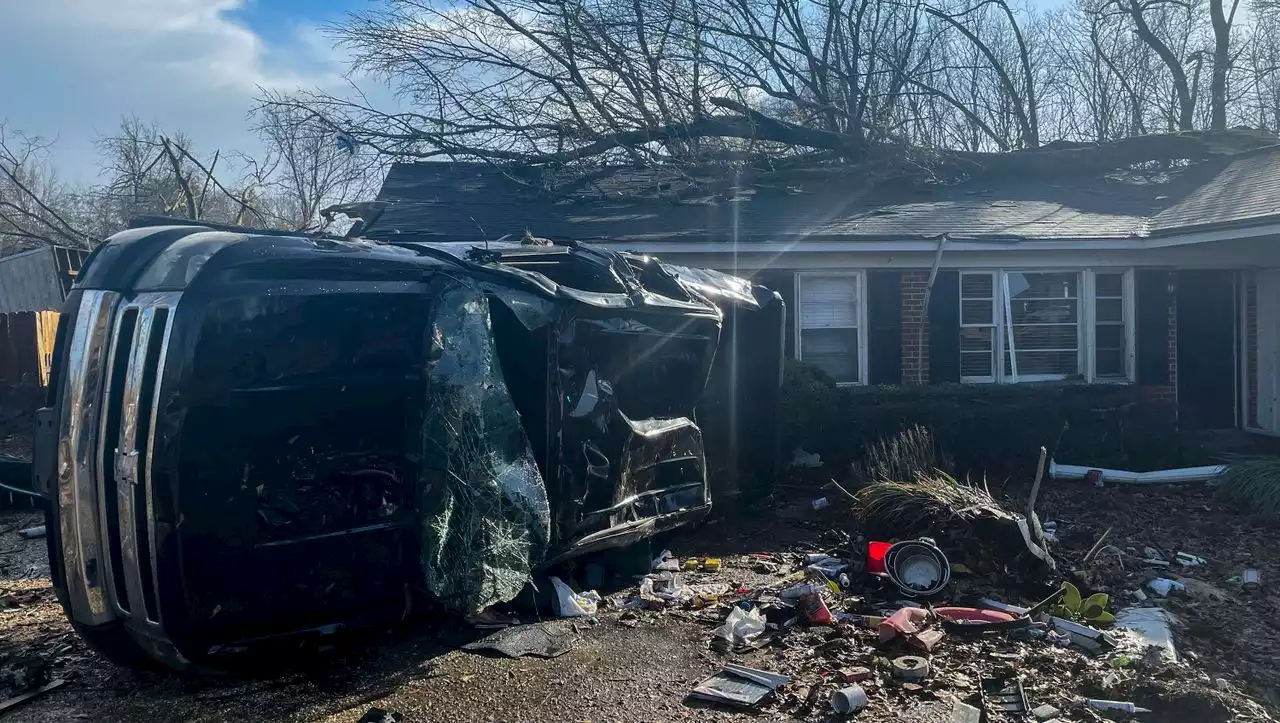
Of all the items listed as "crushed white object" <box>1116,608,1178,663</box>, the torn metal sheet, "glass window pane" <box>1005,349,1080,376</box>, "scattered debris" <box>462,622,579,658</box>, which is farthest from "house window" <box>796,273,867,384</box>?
the torn metal sheet

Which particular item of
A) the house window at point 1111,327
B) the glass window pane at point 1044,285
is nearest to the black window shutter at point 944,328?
the glass window pane at point 1044,285

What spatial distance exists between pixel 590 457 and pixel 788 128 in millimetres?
11037

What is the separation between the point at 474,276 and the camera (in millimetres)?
4773

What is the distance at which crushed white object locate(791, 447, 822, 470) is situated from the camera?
9547 millimetres

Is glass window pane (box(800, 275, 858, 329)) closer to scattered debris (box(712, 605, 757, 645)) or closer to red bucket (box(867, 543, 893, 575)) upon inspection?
red bucket (box(867, 543, 893, 575))

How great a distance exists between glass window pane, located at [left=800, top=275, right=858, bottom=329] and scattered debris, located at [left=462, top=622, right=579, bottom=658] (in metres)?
6.50

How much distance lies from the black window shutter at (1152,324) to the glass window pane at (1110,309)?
7.5 inches

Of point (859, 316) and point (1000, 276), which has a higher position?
point (1000, 276)

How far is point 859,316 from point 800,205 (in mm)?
2267

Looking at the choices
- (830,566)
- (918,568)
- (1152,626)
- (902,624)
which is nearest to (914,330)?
(830,566)

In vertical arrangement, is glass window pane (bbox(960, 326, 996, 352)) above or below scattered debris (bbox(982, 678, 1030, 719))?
above

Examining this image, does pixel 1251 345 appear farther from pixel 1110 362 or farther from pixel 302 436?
pixel 302 436

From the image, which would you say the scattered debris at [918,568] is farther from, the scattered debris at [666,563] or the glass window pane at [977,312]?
the glass window pane at [977,312]

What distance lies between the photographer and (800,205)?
12484mm
